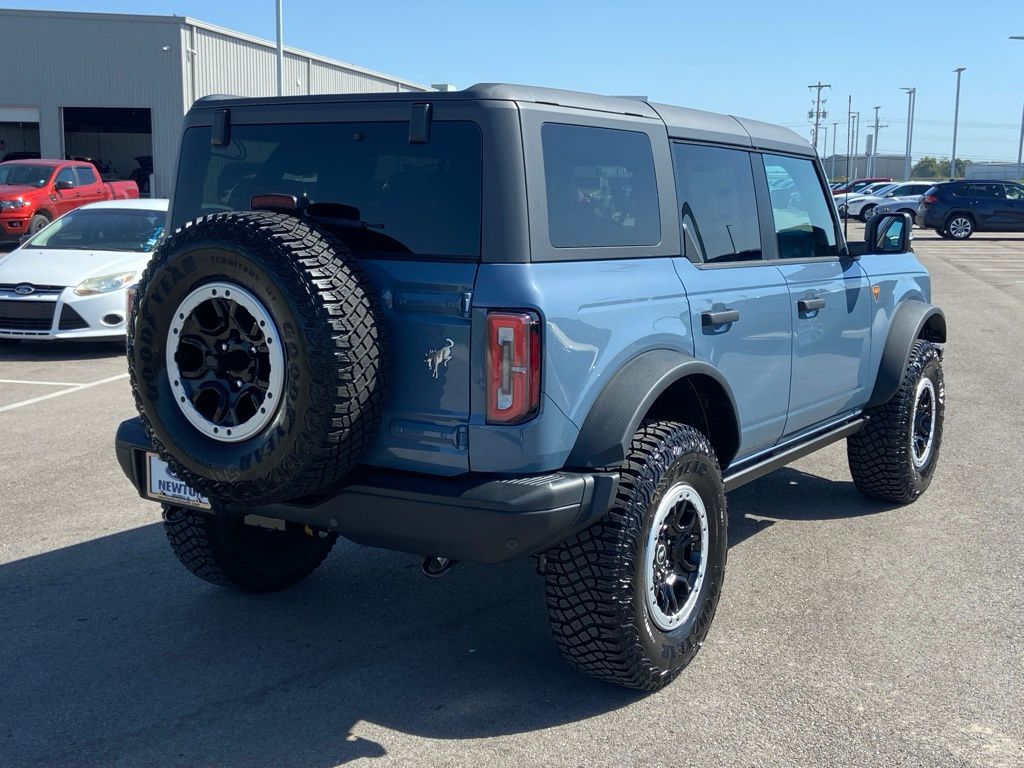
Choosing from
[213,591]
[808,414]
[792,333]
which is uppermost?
[792,333]

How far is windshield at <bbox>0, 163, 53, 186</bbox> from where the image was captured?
73.6 feet

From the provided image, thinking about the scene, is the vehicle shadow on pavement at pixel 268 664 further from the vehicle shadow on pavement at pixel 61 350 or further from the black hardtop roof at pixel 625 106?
the vehicle shadow on pavement at pixel 61 350

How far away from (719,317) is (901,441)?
221cm

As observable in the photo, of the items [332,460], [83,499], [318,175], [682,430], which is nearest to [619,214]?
[682,430]

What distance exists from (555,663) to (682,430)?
100 cm

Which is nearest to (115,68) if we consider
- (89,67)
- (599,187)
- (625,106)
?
(89,67)

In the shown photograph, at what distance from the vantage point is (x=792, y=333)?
16.3ft

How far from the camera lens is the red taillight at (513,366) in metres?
3.41

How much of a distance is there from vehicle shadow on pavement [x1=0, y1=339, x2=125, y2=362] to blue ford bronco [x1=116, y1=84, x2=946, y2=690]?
7.41m

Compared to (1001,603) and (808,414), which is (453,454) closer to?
(808,414)

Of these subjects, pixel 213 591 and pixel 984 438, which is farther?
pixel 984 438

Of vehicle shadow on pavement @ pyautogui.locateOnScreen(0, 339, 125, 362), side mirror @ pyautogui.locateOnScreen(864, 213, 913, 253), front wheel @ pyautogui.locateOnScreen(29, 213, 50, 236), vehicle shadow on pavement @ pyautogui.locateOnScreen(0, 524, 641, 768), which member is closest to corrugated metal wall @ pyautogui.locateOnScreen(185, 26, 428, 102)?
front wheel @ pyautogui.locateOnScreen(29, 213, 50, 236)

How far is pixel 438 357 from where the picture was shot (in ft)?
11.5

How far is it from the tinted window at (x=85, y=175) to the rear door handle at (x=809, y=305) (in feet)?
69.1
